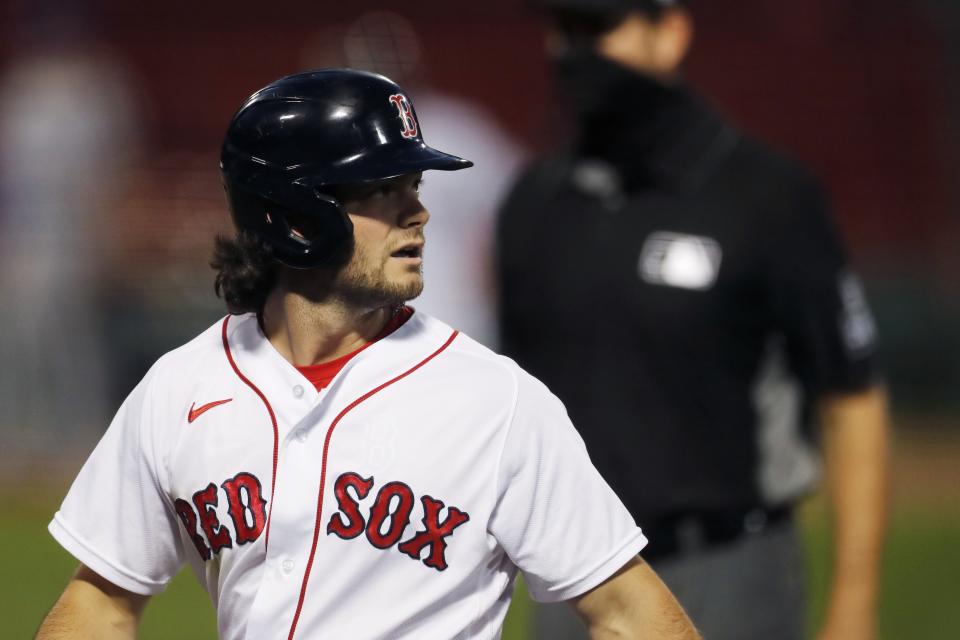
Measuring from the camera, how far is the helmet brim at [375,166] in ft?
8.77

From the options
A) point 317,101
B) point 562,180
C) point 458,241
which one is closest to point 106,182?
point 458,241

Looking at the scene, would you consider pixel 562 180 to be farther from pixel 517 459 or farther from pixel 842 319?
pixel 517 459

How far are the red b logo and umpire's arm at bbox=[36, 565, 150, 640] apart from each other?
97 cm

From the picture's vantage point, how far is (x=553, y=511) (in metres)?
2.61

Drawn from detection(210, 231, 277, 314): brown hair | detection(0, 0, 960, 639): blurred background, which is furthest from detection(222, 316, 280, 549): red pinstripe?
detection(0, 0, 960, 639): blurred background

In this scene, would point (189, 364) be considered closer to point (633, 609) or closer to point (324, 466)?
point (324, 466)

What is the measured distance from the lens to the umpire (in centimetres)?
383

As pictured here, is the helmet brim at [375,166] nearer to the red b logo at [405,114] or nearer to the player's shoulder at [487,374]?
the red b logo at [405,114]

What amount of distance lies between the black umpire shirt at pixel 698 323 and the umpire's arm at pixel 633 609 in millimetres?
1167

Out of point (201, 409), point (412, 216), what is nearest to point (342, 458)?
point (201, 409)

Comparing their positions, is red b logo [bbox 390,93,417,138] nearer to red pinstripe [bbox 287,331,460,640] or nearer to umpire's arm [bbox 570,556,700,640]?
red pinstripe [bbox 287,331,460,640]

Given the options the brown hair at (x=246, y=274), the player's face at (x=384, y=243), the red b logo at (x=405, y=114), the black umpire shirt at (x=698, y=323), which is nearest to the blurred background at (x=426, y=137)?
the black umpire shirt at (x=698, y=323)

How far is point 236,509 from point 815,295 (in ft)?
5.74

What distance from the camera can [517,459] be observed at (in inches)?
102
